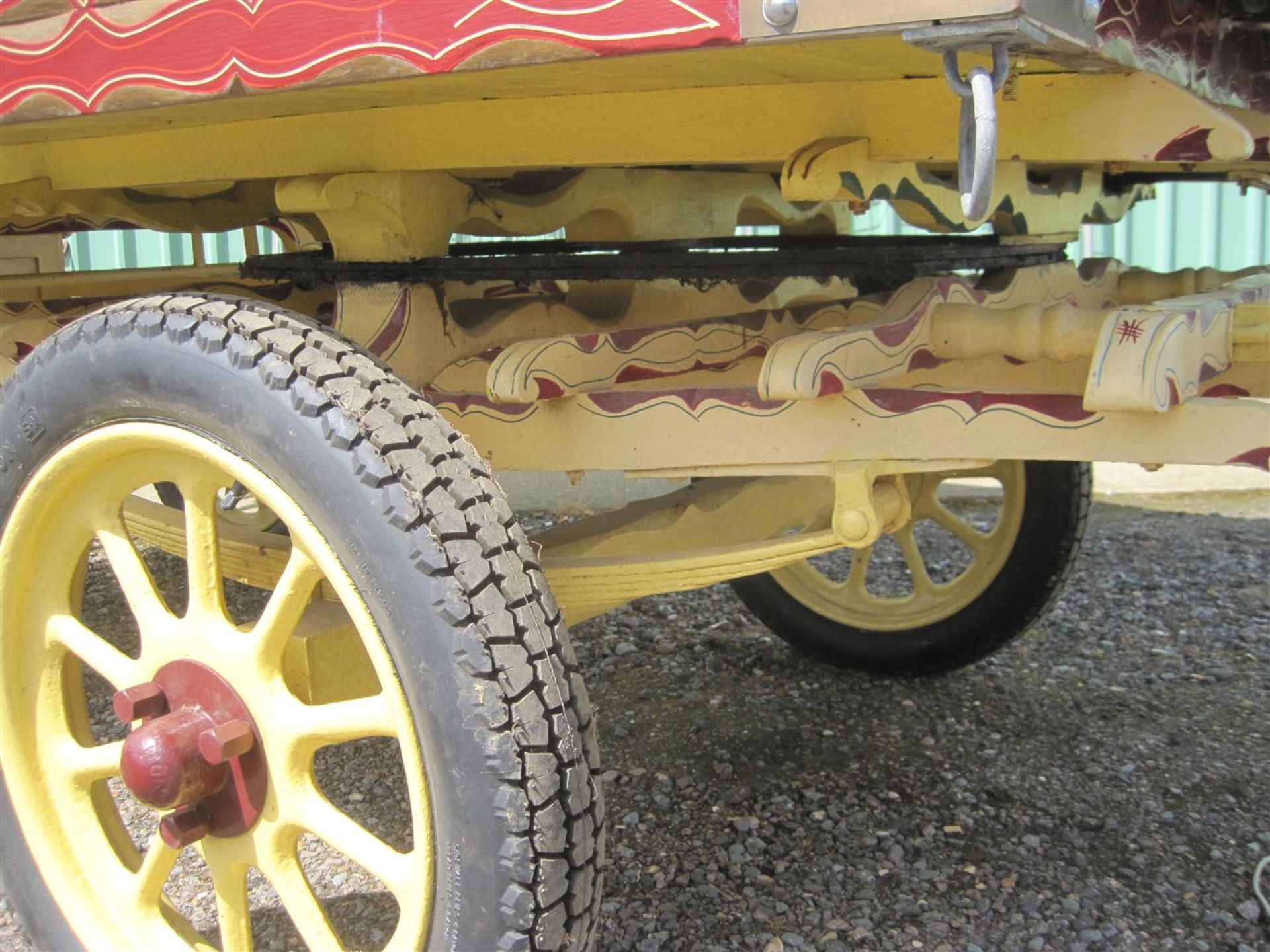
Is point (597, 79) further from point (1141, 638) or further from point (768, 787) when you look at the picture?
point (1141, 638)

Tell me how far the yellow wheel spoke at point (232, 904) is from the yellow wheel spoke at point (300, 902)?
0.24ft

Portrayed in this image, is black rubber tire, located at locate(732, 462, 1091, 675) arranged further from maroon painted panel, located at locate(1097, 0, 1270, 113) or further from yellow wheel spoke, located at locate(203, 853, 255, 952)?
yellow wheel spoke, located at locate(203, 853, 255, 952)

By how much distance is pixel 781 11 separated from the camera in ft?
3.54

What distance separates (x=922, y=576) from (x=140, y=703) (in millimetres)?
1869

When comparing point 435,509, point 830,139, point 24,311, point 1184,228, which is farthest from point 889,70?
point 1184,228

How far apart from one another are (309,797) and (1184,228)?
5.46 meters

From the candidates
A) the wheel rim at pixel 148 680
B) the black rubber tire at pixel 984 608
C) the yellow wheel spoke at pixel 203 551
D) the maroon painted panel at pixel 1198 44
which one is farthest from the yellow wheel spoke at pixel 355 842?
the black rubber tire at pixel 984 608

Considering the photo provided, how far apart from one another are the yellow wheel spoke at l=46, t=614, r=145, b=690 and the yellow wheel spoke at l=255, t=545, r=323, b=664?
0.24m

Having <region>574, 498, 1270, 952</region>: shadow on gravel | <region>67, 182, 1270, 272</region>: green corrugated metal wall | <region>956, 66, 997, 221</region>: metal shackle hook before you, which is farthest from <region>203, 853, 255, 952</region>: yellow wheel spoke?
<region>67, 182, 1270, 272</region>: green corrugated metal wall

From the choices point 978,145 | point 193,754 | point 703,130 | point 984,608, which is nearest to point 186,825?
point 193,754

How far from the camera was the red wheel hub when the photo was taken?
144 centimetres

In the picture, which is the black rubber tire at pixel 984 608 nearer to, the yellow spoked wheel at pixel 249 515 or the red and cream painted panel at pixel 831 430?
the red and cream painted panel at pixel 831 430

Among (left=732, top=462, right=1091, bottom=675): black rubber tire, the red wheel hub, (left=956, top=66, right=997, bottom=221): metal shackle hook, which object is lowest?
(left=732, top=462, right=1091, bottom=675): black rubber tire

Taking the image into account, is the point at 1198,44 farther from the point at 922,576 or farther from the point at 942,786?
the point at 922,576
